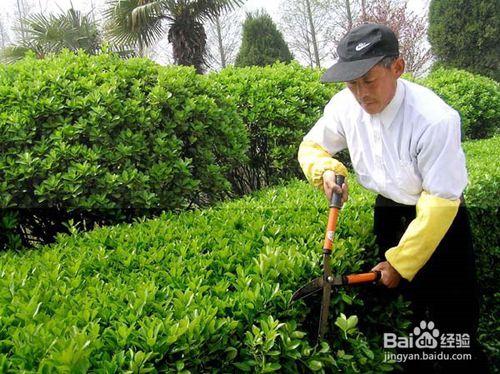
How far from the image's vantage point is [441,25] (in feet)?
51.7

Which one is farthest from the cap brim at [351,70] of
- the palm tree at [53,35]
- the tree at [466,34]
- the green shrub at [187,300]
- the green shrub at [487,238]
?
the tree at [466,34]

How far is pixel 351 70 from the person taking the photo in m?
1.99

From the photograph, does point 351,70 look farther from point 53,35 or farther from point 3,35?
point 3,35

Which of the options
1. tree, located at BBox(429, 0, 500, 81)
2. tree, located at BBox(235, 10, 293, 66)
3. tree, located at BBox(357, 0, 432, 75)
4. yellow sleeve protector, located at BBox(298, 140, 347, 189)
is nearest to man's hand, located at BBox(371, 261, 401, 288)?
yellow sleeve protector, located at BBox(298, 140, 347, 189)

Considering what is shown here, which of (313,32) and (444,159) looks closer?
(444,159)

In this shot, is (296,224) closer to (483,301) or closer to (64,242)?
(64,242)

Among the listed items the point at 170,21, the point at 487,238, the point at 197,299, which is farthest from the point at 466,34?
the point at 197,299

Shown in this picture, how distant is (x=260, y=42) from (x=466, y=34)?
7.39 m

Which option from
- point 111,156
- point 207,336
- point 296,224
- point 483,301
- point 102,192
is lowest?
point 483,301

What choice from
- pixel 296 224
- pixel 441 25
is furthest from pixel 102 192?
pixel 441 25

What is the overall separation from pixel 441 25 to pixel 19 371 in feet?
55.8

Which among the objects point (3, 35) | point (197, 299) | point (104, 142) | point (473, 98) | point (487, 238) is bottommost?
point (487, 238)

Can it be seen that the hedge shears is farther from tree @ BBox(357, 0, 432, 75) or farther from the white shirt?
tree @ BBox(357, 0, 432, 75)

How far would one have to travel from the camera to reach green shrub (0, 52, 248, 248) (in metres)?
3.23
